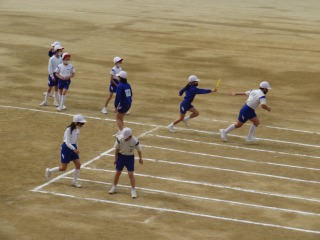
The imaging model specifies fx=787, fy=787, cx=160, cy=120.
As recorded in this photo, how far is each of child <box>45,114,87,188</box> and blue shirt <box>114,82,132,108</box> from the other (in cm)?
440

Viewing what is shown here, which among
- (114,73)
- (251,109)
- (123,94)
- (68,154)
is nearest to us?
(68,154)

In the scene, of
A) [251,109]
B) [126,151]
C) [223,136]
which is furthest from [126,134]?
[251,109]

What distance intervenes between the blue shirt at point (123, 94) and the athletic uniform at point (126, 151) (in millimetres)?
5013

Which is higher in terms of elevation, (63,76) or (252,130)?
(63,76)

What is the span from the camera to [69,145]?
1912 centimetres

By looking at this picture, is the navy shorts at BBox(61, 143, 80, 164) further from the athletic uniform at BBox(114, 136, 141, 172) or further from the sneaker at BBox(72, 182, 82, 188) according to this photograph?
the athletic uniform at BBox(114, 136, 141, 172)

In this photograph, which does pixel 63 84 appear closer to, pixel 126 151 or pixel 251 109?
pixel 251 109

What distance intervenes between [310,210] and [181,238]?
3.70 meters

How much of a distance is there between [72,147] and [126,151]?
1365 mm

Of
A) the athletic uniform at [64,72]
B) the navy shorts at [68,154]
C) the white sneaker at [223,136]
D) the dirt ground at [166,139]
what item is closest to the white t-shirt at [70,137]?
the navy shorts at [68,154]

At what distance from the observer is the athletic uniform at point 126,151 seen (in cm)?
1872

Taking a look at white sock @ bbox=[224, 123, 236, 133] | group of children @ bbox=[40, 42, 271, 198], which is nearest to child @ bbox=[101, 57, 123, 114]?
group of children @ bbox=[40, 42, 271, 198]

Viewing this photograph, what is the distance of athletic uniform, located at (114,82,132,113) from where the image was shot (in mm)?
23641

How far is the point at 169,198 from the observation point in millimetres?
19047
